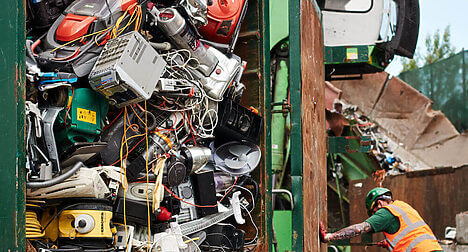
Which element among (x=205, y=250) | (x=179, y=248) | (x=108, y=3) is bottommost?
(x=205, y=250)

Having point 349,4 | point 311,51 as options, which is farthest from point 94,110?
point 349,4

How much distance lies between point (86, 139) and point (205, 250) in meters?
1.12

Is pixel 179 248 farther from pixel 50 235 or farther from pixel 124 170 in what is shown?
pixel 50 235

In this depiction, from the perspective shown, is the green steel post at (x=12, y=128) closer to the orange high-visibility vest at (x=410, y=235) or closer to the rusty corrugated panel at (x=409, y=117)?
the orange high-visibility vest at (x=410, y=235)

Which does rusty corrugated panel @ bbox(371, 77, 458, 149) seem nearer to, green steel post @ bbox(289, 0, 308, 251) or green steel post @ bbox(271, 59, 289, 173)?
green steel post @ bbox(271, 59, 289, 173)

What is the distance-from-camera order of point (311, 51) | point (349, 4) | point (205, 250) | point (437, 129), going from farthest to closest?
1. point (437, 129)
2. point (349, 4)
3. point (311, 51)
4. point (205, 250)

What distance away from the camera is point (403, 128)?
1346cm

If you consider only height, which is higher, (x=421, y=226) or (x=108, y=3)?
(x=108, y=3)

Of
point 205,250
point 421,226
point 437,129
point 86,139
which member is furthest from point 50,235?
point 437,129

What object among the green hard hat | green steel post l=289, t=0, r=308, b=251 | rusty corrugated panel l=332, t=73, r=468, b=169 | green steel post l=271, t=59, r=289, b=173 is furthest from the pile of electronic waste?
rusty corrugated panel l=332, t=73, r=468, b=169

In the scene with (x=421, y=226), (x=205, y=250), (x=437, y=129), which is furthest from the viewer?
(x=437, y=129)

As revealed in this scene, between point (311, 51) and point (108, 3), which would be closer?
point (108, 3)

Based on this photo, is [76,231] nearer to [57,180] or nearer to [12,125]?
[57,180]

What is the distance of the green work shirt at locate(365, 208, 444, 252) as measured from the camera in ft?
16.9
